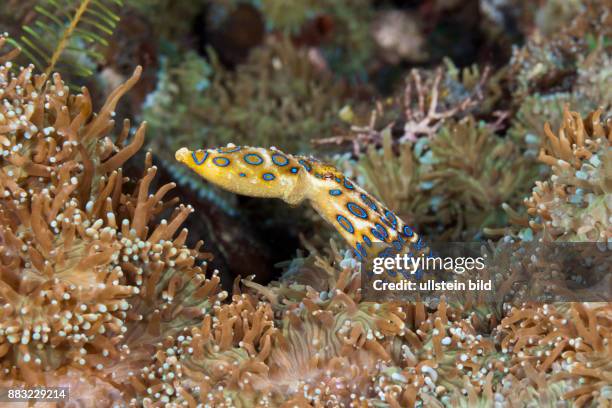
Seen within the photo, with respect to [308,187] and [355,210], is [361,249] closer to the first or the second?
[355,210]

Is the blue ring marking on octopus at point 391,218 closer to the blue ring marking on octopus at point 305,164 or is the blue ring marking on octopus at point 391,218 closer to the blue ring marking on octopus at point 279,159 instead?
the blue ring marking on octopus at point 305,164

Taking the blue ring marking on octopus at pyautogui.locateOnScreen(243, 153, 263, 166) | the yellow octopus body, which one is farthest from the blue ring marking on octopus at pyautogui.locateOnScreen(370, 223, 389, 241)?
the blue ring marking on octopus at pyautogui.locateOnScreen(243, 153, 263, 166)

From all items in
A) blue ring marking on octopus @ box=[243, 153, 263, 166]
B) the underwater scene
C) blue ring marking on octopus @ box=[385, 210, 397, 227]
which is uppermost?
blue ring marking on octopus @ box=[243, 153, 263, 166]

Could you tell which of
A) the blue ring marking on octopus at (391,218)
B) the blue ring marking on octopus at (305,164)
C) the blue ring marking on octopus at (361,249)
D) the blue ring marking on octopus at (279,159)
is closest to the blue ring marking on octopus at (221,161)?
the blue ring marking on octopus at (279,159)

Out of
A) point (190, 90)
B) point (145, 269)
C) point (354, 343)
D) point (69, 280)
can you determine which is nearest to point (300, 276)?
point (354, 343)

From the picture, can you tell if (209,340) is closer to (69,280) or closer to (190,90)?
(69,280)

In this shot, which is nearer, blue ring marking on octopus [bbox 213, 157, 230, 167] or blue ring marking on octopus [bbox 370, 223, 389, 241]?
blue ring marking on octopus [bbox 213, 157, 230, 167]

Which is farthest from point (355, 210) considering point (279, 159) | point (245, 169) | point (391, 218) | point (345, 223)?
point (245, 169)

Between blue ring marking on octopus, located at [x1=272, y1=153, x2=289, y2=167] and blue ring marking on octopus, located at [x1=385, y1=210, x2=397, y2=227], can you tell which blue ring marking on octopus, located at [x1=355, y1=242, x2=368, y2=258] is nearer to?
blue ring marking on octopus, located at [x1=385, y1=210, x2=397, y2=227]
